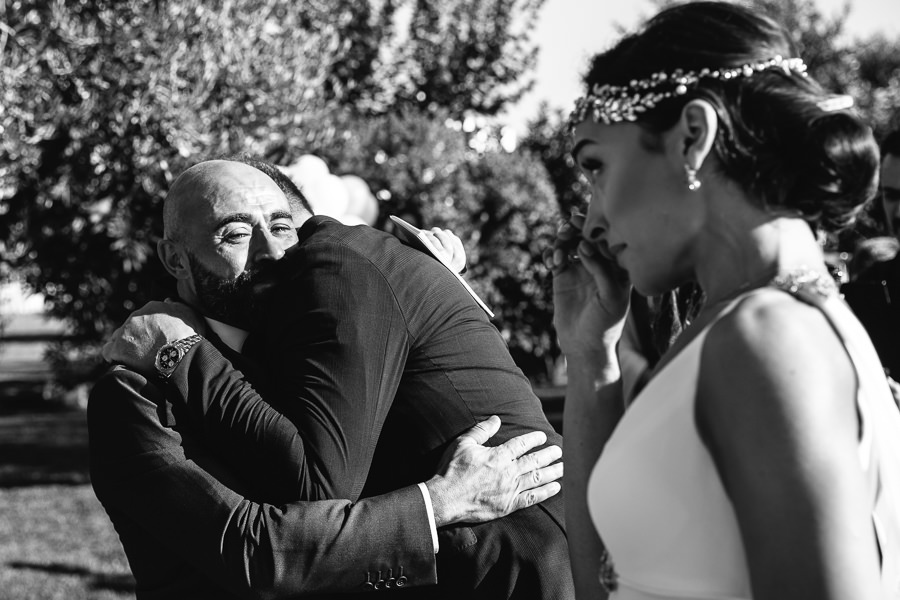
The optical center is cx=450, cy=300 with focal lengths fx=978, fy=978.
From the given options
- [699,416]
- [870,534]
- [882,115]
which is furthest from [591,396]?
[882,115]

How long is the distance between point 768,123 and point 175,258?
6.62 feet

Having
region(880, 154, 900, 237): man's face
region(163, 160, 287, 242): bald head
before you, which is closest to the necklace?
region(163, 160, 287, 242): bald head

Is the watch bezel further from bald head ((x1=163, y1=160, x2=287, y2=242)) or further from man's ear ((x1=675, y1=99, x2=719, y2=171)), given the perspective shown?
man's ear ((x1=675, y1=99, x2=719, y2=171))

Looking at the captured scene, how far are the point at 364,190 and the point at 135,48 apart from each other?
90.9 inches

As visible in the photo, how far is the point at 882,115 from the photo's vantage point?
2350 centimetres

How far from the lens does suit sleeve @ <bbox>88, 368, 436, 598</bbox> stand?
8.02 ft

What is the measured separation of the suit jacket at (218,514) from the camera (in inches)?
96.3

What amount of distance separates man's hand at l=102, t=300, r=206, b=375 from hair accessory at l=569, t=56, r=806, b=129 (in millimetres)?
1396

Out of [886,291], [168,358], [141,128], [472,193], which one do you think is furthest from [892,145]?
[472,193]

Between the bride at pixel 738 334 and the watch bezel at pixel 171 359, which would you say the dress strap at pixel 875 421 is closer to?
the bride at pixel 738 334

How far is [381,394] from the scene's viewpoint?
2.49 meters

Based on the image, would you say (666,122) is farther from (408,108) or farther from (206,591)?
(408,108)

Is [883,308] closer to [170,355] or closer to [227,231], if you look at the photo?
[227,231]

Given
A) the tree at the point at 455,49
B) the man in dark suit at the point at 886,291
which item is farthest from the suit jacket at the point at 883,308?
the tree at the point at 455,49
